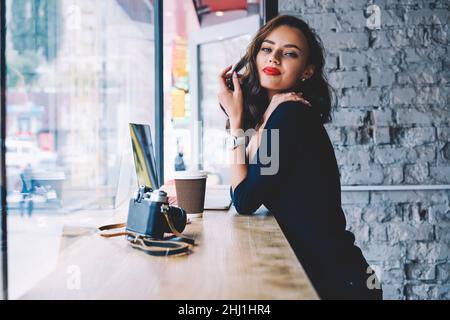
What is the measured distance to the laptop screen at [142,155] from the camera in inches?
56.5

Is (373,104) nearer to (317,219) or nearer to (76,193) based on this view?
(317,219)

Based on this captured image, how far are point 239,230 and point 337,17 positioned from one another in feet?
5.28

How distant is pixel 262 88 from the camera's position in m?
1.76

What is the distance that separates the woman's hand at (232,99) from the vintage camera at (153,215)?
0.62 m

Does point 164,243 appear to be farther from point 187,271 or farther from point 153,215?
point 187,271

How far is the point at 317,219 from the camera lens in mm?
1376

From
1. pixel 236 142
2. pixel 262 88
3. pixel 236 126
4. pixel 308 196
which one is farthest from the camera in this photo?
pixel 262 88

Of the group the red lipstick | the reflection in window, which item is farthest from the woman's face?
the reflection in window

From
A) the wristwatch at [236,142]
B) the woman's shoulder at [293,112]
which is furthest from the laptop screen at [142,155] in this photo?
the woman's shoulder at [293,112]

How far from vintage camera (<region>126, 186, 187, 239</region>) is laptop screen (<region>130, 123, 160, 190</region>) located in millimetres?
317

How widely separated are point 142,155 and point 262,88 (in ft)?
1.86

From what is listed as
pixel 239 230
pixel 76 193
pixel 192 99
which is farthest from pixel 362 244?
pixel 192 99

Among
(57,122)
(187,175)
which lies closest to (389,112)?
(187,175)

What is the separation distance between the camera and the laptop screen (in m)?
1.43
